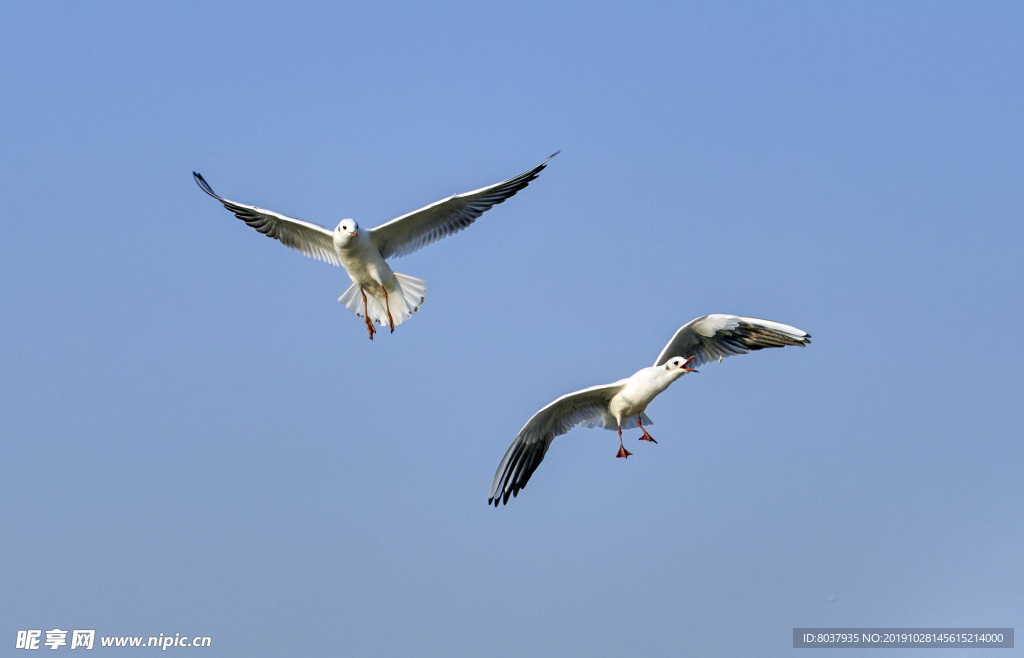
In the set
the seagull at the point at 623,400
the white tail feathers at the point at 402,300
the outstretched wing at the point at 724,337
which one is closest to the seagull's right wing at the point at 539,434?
the seagull at the point at 623,400

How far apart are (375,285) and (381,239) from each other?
584mm

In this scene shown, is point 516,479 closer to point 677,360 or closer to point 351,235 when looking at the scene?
point 677,360

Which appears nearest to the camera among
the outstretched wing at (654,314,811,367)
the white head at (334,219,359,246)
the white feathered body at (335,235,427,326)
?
the outstretched wing at (654,314,811,367)

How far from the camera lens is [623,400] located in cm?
1178

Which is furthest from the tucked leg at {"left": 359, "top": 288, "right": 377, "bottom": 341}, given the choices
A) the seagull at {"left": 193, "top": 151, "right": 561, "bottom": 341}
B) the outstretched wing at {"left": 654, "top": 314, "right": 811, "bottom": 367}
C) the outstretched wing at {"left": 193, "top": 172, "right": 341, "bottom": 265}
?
the outstretched wing at {"left": 654, "top": 314, "right": 811, "bottom": 367}

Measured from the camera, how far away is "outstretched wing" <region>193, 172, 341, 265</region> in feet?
46.3

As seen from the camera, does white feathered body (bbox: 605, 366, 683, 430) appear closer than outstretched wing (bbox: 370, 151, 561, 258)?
Yes

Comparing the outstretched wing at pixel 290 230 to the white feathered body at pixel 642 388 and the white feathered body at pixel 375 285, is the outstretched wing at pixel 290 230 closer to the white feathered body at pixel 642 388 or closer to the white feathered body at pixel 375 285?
the white feathered body at pixel 375 285

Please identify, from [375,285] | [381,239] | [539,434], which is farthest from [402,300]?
[539,434]

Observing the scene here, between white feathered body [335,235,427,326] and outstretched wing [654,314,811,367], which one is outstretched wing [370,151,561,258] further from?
outstretched wing [654,314,811,367]

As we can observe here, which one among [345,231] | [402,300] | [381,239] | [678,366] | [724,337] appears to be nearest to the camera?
[678,366]

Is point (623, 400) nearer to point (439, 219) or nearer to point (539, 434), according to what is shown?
point (539, 434)

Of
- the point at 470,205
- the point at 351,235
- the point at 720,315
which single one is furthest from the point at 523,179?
the point at 720,315

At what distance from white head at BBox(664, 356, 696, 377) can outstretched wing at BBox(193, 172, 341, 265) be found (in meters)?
4.52
